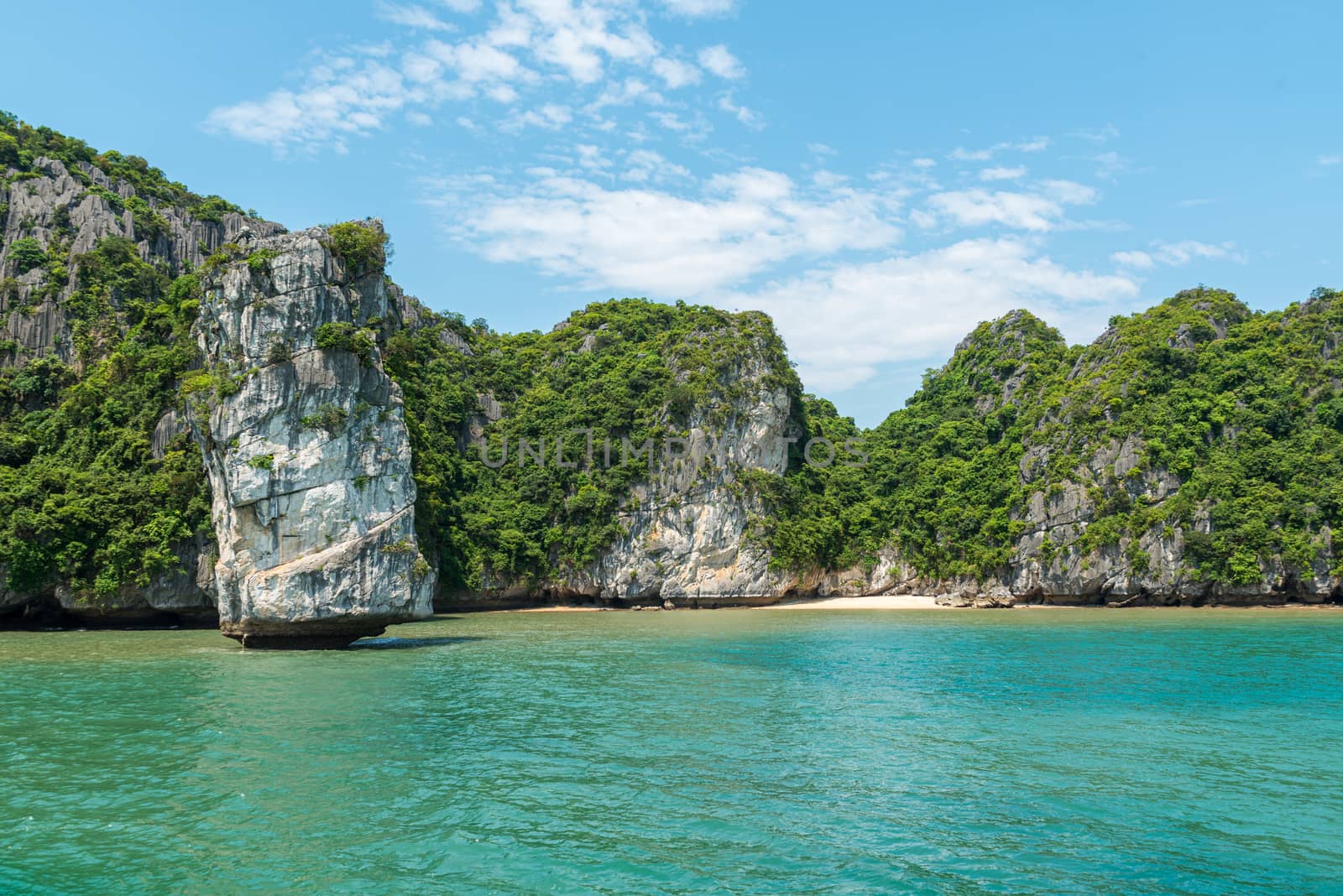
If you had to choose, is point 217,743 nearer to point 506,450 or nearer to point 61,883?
point 61,883

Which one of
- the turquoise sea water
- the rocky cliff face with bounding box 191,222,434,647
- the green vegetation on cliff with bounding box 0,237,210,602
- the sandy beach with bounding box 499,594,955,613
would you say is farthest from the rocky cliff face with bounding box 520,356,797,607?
the turquoise sea water

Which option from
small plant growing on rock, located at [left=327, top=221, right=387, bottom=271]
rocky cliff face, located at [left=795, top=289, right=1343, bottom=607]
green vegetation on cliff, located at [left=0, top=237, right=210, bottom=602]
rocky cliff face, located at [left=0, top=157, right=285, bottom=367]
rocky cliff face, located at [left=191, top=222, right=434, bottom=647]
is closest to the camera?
rocky cliff face, located at [left=191, top=222, right=434, bottom=647]

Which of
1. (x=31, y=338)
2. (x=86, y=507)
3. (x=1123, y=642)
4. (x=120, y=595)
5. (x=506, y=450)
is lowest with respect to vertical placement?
(x=1123, y=642)

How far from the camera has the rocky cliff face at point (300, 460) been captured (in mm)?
29125

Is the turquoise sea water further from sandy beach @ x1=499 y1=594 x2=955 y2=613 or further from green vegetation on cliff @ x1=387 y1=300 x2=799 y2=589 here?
sandy beach @ x1=499 y1=594 x2=955 y2=613

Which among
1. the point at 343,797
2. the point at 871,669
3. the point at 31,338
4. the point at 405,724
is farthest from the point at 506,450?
the point at 343,797

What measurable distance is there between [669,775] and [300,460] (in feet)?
68.4

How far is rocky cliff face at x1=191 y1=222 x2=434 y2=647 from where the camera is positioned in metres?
29.1

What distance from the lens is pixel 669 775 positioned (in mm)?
13719

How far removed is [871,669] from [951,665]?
269 centimetres

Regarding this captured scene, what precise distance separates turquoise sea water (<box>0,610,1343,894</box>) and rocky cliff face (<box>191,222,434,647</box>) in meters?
2.95

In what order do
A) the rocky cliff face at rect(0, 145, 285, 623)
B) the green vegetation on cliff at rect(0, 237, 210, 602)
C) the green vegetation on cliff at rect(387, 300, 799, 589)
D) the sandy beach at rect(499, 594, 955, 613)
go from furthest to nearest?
the green vegetation on cliff at rect(387, 300, 799, 589), the sandy beach at rect(499, 594, 955, 613), the rocky cliff face at rect(0, 145, 285, 623), the green vegetation on cliff at rect(0, 237, 210, 602)

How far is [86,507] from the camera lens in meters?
35.9

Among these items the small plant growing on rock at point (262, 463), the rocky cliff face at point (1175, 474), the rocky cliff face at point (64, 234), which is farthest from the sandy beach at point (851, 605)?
the rocky cliff face at point (64, 234)
